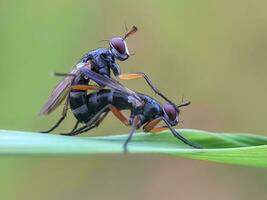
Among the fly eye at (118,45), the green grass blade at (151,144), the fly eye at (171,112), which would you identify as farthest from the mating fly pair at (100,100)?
the green grass blade at (151,144)

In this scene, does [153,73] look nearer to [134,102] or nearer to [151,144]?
[134,102]

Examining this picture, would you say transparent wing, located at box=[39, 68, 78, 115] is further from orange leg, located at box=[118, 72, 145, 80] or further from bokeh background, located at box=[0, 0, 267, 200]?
bokeh background, located at box=[0, 0, 267, 200]

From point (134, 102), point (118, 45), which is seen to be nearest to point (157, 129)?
point (134, 102)

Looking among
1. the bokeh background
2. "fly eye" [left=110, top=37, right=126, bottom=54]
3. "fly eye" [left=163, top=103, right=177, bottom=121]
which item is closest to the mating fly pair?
"fly eye" [left=163, top=103, right=177, bottom=121]

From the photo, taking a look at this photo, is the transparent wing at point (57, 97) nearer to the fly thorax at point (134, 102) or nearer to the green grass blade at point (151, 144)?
the fly thorax at point (134, 102)

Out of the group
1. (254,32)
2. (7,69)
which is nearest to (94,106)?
(7,69)

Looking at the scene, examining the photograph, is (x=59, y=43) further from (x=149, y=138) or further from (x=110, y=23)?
(x=149, y=138)

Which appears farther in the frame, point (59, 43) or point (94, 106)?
point (59, 43)
